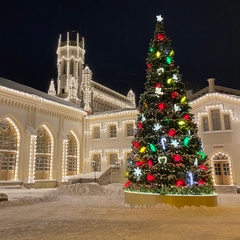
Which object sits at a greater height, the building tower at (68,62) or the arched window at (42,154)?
the building tower at (68,62)

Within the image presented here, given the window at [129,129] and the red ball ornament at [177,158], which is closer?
the red ball ornament at [177,158]

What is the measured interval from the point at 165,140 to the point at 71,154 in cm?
1753

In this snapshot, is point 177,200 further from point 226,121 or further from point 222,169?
point 226,121

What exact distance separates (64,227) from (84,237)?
1.13 m

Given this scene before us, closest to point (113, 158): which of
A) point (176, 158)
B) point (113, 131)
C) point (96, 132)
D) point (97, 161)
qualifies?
point (97, 161)

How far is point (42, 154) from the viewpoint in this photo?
22.2 metres

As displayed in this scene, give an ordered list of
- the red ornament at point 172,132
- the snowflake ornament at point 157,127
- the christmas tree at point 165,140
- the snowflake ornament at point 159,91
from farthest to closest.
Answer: the snowflake ornament at point 159,91, the snowflake ornament at point 157,127, the red ornament at point 172,132, the christmas tree at point 165,140

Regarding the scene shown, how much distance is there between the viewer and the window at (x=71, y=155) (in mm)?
25016

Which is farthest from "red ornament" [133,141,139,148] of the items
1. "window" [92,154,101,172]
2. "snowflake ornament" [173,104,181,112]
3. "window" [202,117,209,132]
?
"window" [92,154,101,172]

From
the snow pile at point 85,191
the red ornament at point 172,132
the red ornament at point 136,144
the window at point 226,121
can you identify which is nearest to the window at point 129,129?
the window at point 226,121

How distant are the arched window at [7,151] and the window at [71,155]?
6204mm

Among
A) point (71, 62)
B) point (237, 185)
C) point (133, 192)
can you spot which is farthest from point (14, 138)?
point (71, 62)

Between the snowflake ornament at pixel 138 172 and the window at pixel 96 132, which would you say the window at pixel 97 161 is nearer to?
the window at pixel 96 132

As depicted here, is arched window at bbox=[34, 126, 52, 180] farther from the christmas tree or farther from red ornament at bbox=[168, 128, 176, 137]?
red ornament at bbox=[168, 128, 176, 137]
